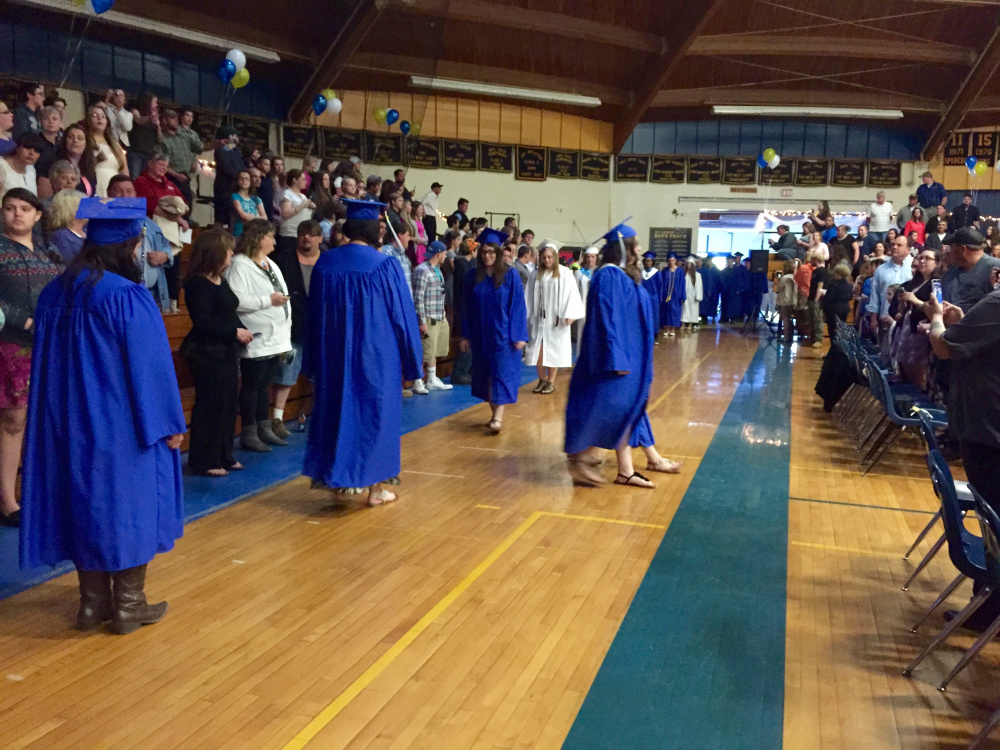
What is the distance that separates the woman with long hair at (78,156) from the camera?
22.4ft

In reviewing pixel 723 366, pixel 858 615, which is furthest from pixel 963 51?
pixel 858 615

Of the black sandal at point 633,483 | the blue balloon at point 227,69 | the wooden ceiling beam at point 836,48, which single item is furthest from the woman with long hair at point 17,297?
the wooden ceiling beam at point 836,48

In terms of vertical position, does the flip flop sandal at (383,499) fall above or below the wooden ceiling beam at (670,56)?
below

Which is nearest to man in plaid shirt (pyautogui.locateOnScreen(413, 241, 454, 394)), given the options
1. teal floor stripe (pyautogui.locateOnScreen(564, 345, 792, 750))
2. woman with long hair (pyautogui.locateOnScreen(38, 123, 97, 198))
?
woman with long hair (pyautogui.locateOnScreen(38, 123, 97, 198))

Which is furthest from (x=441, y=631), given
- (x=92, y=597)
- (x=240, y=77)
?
(x=240, y=77)

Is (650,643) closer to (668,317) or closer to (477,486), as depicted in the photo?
(477,486)

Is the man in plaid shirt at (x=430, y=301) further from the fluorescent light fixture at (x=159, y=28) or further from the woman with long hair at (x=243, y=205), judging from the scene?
the fluorescent light fixture at (x=159, y=28)

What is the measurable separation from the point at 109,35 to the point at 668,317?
1182 centimetres

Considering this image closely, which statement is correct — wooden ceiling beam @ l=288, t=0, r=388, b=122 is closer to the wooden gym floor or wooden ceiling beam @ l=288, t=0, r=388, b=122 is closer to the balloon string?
the balloon string

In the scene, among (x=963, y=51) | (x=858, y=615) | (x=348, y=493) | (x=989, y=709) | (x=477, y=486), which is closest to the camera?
(x=989, y=709)

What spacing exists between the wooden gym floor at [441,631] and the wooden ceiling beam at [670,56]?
1327cm

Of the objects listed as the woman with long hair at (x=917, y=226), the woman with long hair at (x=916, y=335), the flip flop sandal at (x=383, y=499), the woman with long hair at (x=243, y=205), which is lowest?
the flip flop sandal at (x=383, y=499)

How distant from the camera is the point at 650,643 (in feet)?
11.3

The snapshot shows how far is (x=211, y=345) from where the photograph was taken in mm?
5684
